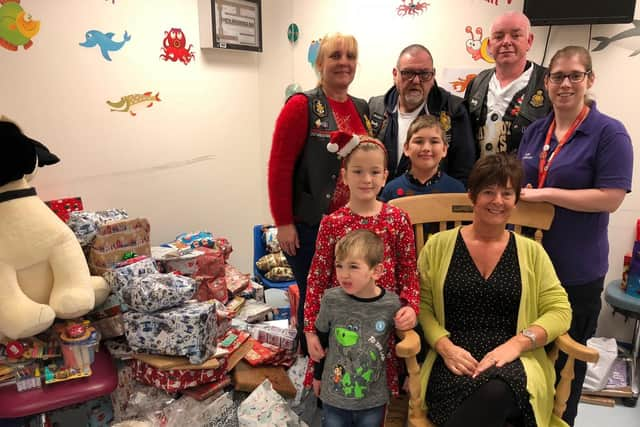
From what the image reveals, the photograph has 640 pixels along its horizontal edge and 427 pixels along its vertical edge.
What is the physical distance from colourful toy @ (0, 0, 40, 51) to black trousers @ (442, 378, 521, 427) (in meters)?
2.32

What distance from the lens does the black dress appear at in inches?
57.1

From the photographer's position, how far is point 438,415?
57.2 inches

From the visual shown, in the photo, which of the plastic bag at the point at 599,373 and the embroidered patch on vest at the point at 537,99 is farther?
the plastic bag at the point at 599,373

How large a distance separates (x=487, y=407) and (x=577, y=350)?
0.32 meters

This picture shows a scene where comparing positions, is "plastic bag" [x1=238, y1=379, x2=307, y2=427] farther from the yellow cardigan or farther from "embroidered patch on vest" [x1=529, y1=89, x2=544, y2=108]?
"embroidered patch on vest" [x1=529, y1=89, x2=544, y2=108]

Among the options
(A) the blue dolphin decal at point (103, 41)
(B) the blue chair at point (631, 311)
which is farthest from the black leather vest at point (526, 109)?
(A) the blue dolphin decal at point (103, 41)

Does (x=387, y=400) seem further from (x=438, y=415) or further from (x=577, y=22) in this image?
(x=577, y=22)

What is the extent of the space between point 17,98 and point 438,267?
1.98 m

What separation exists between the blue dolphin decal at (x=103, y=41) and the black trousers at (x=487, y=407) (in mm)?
2339

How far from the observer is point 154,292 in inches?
74.1

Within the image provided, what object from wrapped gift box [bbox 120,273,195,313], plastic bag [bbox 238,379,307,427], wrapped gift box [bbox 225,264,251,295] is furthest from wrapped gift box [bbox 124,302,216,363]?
wrapped gift box [bbox 225,264,251,295]

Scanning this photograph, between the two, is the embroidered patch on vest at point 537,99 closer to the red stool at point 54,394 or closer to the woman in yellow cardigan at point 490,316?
the woman in yellow cardigan at point 490,316

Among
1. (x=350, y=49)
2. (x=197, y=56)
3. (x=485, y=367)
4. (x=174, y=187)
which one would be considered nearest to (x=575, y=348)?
(x=485, y=367)

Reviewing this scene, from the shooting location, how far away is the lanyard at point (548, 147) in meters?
1.71
